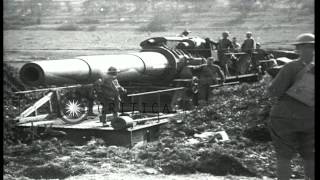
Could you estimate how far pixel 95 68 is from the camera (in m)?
11.7

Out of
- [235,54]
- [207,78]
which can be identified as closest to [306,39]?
[207,78]

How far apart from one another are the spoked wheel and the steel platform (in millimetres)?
163

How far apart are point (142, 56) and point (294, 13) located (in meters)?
15.4

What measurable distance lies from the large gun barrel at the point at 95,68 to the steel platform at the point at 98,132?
930 mm

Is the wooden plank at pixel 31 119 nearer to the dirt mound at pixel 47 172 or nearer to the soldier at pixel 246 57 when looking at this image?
the dirt mound at pixel 47 172

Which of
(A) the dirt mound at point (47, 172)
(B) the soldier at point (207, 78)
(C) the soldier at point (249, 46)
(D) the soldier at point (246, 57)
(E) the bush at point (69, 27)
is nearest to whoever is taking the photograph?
(A) the dirt mound at point (47, 172)

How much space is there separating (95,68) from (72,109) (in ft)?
3.82

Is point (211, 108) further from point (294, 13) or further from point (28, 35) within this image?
point (28, 35)

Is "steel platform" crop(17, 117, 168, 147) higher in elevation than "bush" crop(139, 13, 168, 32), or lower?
lower

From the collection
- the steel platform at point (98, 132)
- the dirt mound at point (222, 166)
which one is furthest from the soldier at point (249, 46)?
the dirt mound at point (222, 166)

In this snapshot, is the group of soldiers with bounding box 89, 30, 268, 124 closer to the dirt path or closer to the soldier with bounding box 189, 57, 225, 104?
the soldier with bounding box 189, 57, 225, 104

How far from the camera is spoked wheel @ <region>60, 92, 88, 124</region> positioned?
428 inches

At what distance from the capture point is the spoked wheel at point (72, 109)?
1086cm

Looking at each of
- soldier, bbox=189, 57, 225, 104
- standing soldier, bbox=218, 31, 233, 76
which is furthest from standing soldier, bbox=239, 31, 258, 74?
soldier, bbox=189, 57, 225, 104
